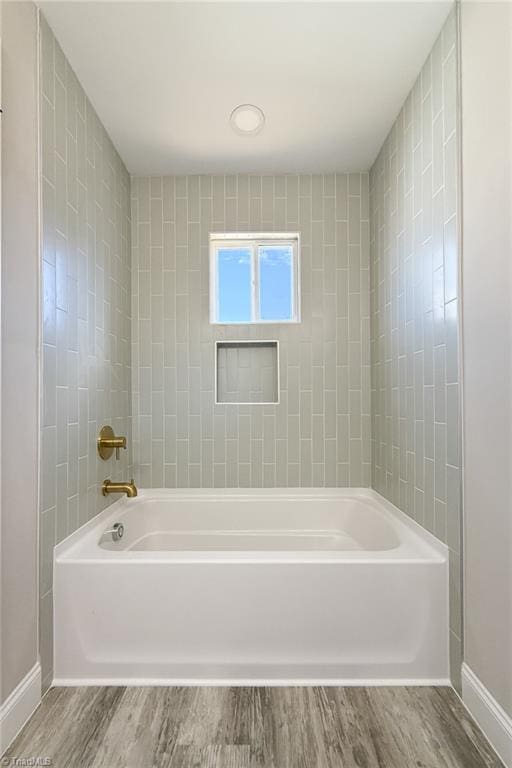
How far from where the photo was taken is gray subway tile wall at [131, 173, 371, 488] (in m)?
2.71

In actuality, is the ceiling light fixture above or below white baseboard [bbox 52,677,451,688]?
above

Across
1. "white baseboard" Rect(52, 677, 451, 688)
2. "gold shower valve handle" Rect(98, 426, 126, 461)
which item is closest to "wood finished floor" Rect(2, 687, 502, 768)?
"white baseboard" Rect(52, 677, 451, 688)

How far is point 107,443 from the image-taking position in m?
2.13

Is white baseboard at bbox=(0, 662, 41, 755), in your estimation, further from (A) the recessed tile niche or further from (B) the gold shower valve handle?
(A) the recessed tile niche

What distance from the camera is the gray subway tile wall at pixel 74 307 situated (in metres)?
1.60

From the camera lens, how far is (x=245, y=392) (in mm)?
2781

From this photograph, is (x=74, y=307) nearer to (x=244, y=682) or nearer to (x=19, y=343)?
(x=19, y=343)

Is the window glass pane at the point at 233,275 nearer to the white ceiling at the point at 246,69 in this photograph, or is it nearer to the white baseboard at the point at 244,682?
the white ceiling at the point at 246,69

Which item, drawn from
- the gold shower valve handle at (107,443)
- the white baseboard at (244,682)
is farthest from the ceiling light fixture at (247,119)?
the white baseboard at (244,682)

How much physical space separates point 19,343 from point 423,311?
5.03ft

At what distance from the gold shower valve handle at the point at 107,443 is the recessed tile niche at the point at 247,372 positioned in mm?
754

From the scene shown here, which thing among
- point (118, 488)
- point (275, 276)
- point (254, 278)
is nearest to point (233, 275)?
point (254, 278)

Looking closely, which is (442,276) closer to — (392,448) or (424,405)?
(424,405)

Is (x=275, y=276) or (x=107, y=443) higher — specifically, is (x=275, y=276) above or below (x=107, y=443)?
above
